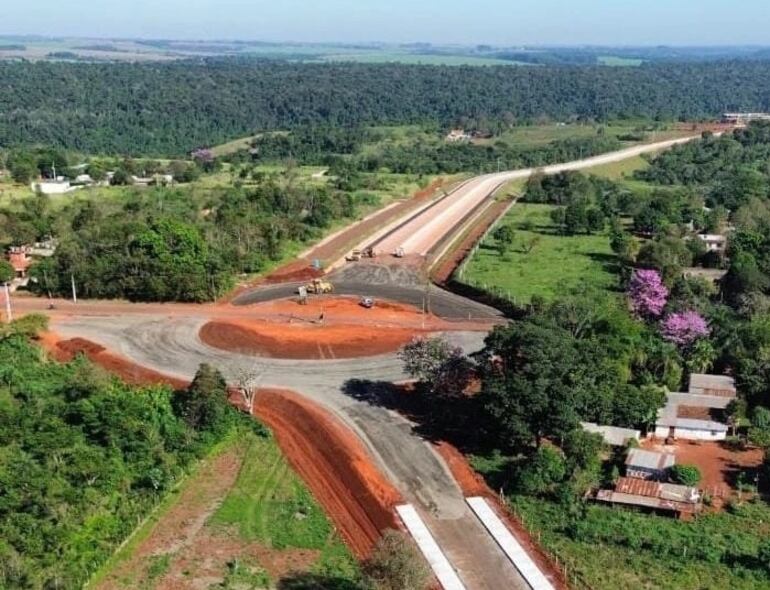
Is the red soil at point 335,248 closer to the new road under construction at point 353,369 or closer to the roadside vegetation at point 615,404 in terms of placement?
the new road under construction at point 353,369

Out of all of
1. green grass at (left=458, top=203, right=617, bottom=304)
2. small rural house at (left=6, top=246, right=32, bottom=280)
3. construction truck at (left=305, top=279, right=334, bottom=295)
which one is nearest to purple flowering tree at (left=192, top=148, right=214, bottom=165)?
small rural house at (left=6, top=246, right=32, bottom=280)

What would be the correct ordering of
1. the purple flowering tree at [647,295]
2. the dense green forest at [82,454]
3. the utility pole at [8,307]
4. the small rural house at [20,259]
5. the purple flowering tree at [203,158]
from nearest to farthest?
the dense green forest at [82,454]
the purple flowering tree at [647,295]
the utility pole at [8,307]
the small rural house at [20,259]
the purple flowering tree at [203,158]

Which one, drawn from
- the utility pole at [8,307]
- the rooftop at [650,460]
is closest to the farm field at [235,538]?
the rooftop at [650,460]

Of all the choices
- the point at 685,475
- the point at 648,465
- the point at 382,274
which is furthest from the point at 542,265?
the point at 685,475

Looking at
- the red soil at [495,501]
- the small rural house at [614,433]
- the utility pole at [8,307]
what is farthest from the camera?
the utility pole at [8,307]

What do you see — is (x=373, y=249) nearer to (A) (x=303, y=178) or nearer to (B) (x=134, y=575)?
(A) (x=303, y=178)

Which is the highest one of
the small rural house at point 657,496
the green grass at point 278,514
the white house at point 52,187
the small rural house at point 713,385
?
the white house at point 52,187

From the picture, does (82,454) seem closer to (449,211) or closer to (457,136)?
(449,211)
